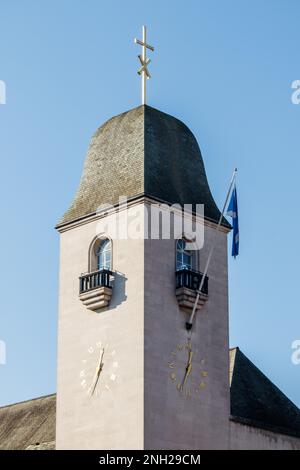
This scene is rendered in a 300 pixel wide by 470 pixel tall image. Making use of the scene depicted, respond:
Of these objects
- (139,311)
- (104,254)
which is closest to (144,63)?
(104,254)

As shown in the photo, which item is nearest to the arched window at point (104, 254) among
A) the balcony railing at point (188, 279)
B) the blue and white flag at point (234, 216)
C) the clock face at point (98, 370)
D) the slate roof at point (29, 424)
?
the balcony railing at point (188, 279)

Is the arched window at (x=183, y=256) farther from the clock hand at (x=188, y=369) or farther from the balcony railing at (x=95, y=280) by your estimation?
the clock hand at (x=188, y=369)

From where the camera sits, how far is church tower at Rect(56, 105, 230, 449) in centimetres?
4953

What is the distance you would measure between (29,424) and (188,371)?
1367cm

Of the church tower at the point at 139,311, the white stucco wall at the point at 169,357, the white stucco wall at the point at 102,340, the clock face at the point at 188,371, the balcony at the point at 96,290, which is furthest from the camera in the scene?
the balcony at the point at 96,290

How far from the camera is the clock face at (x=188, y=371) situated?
5028 centimetres

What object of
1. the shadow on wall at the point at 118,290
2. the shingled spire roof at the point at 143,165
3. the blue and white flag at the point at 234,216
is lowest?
the shadow on wall at the point at 118,290

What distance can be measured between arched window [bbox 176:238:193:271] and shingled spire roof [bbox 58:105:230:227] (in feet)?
5.13

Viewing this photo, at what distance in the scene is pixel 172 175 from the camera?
53781mm

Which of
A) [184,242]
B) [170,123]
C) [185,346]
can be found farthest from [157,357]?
[170,123]

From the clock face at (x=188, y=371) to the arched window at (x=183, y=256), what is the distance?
9.77ft

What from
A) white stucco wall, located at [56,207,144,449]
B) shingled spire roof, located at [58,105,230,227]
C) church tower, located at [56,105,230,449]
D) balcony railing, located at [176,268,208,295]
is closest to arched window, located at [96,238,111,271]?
church tower, located at [56,105,230,449]

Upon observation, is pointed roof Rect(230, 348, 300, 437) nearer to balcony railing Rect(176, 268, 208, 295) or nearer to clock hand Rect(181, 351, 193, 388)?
clock hand Rect(181, 351, 193, 388)
